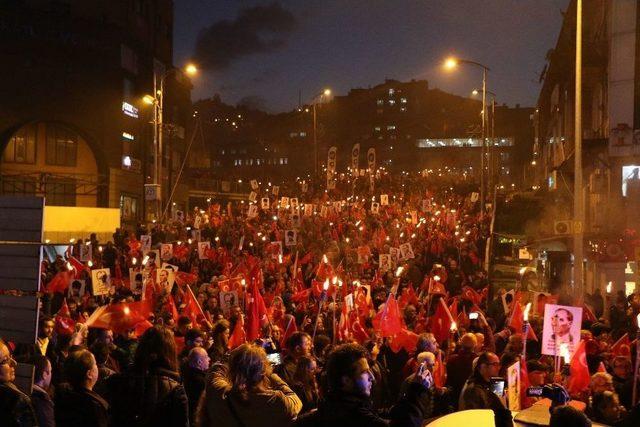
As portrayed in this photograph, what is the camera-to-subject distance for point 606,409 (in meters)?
6.46

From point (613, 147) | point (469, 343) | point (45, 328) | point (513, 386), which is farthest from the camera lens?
point (613, 147)

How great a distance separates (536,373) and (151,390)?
4.96 metres

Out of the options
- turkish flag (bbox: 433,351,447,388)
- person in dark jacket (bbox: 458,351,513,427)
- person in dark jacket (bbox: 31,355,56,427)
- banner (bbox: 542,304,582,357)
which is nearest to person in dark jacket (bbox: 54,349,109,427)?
person in dark jacket (bbox: 31,355,56,427)

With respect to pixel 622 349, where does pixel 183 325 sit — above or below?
above

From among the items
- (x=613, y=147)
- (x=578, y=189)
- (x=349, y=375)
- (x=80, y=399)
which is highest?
(x=613, y=147)

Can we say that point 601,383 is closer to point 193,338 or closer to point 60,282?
point 193,338

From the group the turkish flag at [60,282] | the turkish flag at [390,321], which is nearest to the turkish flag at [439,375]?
the turkish flag at [390,321]

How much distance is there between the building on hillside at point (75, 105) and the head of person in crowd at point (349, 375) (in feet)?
102

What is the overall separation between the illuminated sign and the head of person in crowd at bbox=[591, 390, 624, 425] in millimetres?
37852

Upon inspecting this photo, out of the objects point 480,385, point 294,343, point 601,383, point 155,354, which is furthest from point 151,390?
point 601,383

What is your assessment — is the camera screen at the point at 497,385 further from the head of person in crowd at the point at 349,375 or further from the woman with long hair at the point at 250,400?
the head of person in crowd at the point at 349,375

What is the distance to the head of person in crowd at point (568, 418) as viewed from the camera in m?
3.57

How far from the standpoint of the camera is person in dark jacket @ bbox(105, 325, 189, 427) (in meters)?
4.77

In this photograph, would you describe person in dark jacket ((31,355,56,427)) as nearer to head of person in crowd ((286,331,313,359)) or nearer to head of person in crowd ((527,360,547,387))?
head of person in crowd ((286,331,313,359))
